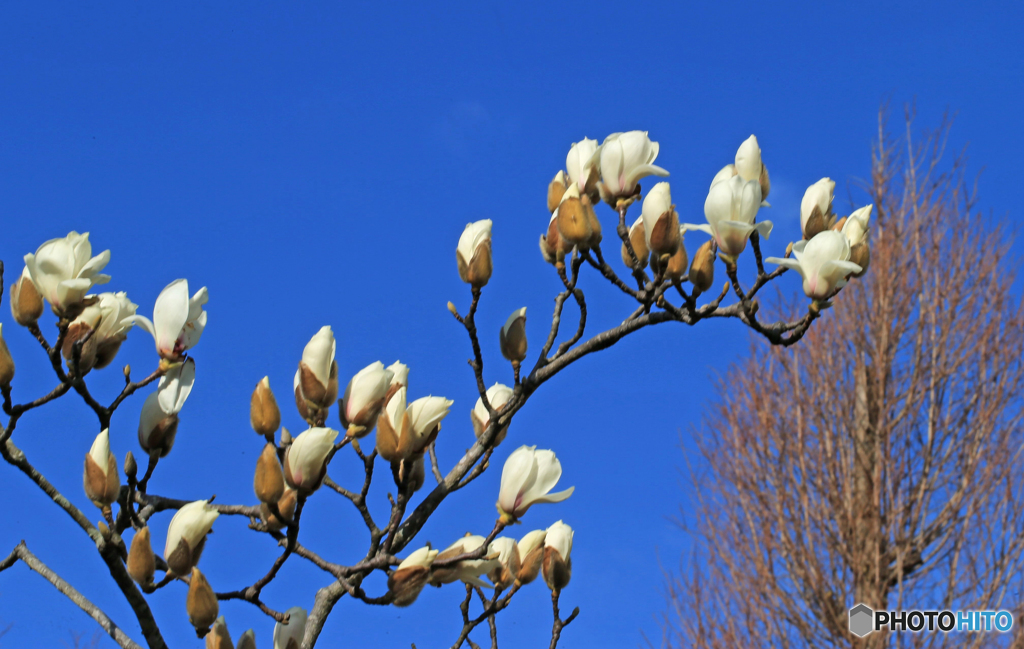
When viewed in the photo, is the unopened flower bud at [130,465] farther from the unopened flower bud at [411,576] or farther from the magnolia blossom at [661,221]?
the magnolia blossom at [661,221]

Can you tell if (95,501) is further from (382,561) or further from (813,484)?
(813,484)

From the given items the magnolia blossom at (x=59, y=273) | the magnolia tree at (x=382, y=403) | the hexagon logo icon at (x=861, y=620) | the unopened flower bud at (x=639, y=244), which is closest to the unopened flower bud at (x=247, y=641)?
the magnolia tree at (x=382, y=403)

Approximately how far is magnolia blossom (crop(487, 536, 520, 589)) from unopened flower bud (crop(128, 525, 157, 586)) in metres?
0.48

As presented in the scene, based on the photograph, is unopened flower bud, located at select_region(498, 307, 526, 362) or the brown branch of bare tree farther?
unopened flower bud, located at select_region(498, 307, 526, 362)

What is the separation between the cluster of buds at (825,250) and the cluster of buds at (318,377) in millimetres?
612

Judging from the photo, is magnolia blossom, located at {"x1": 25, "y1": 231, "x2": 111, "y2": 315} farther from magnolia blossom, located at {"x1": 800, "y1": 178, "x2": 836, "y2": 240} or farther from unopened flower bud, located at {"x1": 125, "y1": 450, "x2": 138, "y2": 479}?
magnolia blossom, located at {"x1": 800, "y1": 178, "x2": 836, "y2": 240}

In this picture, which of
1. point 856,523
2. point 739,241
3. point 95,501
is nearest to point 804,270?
point 739,241

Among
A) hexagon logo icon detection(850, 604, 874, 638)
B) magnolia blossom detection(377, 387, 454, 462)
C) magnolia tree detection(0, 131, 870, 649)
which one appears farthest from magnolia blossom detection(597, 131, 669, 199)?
hexagon logo icon detection(850, 604, 874, 638)

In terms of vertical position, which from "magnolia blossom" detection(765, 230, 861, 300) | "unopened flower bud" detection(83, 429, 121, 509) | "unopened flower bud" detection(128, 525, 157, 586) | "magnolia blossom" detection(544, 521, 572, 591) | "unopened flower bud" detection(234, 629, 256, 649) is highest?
"magnolia blossom" detection(765, 230, 861, 300)

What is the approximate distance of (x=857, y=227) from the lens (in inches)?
52.1

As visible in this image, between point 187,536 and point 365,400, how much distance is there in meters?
0.25

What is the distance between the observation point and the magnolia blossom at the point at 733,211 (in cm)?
119

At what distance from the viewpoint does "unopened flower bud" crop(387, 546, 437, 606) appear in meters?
1.01

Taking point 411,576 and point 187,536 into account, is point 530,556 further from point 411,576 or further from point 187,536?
point 187,536
